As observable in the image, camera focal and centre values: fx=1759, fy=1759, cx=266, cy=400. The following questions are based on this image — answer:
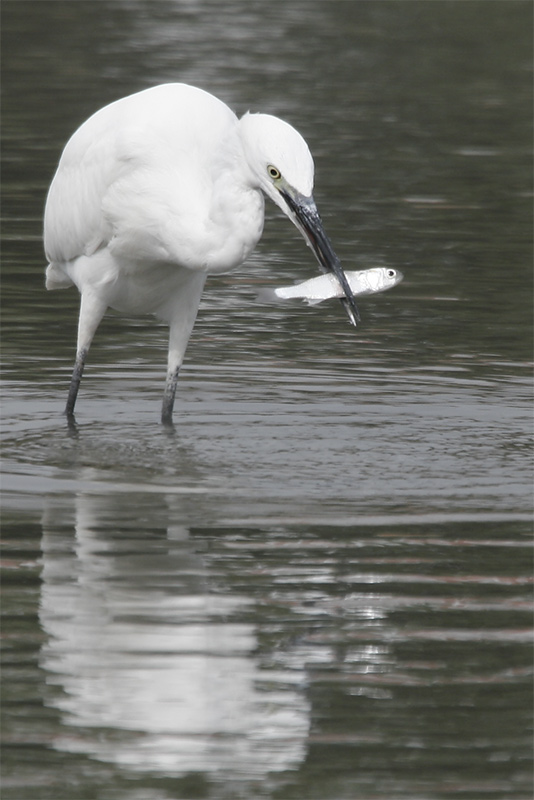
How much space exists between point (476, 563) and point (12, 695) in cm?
220

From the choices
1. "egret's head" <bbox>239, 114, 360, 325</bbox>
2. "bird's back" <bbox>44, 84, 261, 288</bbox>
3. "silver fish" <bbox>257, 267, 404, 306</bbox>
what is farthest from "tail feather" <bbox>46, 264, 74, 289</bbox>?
"egret's head" <bbox>239, 114, 360, 325</bbox>

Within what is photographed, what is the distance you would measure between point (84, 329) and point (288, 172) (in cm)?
221

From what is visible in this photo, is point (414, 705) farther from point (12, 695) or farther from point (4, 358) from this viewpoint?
point (4, 358)

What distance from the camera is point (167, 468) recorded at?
27.5 feet

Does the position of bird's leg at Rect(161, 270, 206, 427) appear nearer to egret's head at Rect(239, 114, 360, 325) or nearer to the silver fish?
the silver fish

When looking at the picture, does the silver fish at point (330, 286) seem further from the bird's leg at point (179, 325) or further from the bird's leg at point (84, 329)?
the bird's leg at point (84, 329)

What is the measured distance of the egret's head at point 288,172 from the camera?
760 centimetres

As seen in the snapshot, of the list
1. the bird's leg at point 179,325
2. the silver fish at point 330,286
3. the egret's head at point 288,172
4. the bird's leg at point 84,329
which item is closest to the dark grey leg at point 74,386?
the bird's leg at point 84,329

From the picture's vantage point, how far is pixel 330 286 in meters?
8.00

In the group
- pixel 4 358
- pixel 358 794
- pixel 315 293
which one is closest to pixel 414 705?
pixel 358 794

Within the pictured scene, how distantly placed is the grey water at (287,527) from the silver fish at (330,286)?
33.0 inches

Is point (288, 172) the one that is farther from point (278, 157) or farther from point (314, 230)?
point (314, 230)

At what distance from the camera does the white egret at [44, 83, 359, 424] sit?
7.76m

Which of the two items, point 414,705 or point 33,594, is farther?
point 33,594
